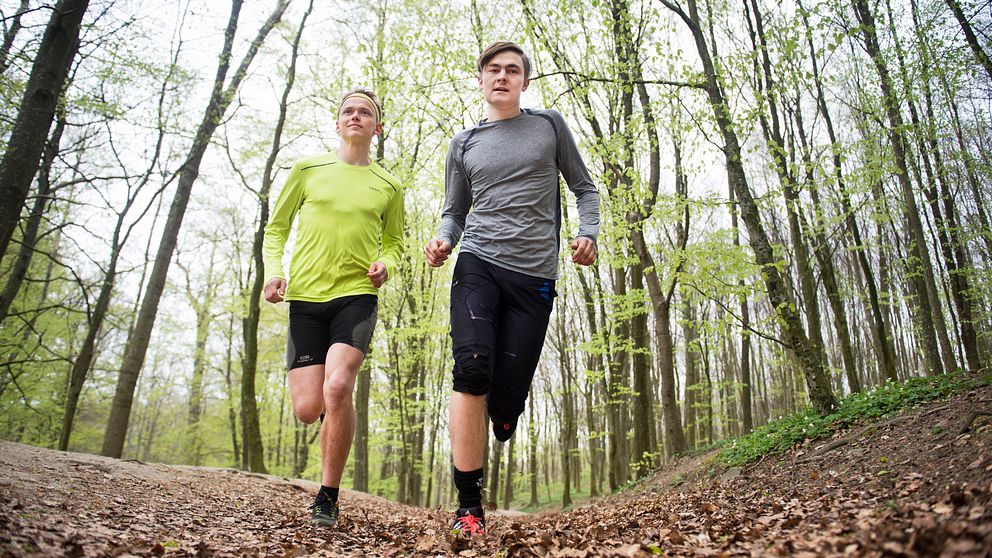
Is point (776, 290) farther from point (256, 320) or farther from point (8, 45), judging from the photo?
point (8, 45)

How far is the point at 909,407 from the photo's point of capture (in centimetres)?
536

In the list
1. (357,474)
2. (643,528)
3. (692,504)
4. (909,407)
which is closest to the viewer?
(643,528)

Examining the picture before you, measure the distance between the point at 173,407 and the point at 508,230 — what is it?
37802mm

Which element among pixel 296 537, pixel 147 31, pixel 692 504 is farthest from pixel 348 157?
pixel 147 31

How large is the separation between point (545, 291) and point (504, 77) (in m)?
1.43

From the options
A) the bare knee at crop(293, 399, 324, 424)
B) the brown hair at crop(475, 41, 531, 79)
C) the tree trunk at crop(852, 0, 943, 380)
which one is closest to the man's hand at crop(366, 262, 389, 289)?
the bare knee at crop(293, 399, 324, 424)

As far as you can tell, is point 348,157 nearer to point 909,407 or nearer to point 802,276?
point 909,407

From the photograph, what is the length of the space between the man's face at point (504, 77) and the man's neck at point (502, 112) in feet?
0.11

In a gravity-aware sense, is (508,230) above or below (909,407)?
above

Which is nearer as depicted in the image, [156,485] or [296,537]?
[296,537]

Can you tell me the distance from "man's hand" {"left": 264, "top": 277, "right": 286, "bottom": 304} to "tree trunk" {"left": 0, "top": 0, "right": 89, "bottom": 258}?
6.43 ft

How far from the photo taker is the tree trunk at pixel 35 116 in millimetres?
3898

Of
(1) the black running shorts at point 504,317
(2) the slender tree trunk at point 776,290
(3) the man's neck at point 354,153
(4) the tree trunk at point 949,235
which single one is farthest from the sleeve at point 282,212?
(4) the tree trunk at point 949,235

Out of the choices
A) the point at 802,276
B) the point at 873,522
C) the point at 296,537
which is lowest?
the point at 296,537
